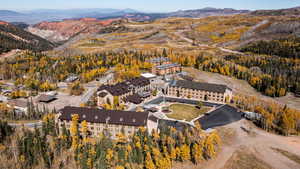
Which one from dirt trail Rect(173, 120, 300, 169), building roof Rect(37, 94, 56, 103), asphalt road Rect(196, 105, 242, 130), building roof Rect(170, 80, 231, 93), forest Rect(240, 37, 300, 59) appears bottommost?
dirt trail Rect(173, 120, 300, 169)

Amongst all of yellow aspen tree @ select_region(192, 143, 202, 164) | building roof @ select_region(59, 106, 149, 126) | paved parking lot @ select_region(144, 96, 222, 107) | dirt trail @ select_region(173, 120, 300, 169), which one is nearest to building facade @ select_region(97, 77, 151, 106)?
paved parking lot @ select_region(144, 96, 222, 107)

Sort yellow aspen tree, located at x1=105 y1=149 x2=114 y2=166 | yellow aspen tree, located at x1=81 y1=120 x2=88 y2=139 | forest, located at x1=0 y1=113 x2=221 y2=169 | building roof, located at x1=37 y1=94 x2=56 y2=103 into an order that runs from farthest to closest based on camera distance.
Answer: building roof, located at x1=37 y1=94 x2=56 y2=103 < yellow aspen tree, located at x1=81 y1=120 x2=88 y2=139 < forest, located at x1=0 y1=113 x2=221 y2=169 < yellow aspen tree, located at x1=105 y1=149 x2=114 y2=166

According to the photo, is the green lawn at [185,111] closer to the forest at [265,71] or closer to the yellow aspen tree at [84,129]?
the yellow aspen tree at [84,129]

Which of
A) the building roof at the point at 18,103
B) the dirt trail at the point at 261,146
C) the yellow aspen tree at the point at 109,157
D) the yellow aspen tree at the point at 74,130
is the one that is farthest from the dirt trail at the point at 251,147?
the building roof at the point at 18,103

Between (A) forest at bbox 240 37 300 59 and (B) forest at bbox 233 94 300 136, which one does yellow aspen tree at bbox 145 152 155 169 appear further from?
(A) forest at bbox 240 37 300 59

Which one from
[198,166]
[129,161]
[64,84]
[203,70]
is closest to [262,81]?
[203,70]
